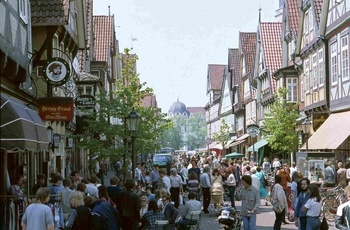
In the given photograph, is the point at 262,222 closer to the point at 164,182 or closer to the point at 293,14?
the point at 164,182

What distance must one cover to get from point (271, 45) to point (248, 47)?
14238 millimetres

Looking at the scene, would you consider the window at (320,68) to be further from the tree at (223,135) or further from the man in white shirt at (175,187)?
the tree at (223,135)

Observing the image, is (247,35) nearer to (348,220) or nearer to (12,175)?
(12,175)

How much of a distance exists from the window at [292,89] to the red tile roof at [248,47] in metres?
22.5

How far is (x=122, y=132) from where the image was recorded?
30.9m

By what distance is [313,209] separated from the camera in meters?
14.5

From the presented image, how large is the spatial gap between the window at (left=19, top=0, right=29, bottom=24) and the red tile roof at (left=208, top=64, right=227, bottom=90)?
312ft

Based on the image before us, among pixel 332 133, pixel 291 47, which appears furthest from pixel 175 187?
pixel 291 47

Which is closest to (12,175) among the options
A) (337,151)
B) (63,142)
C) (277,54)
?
(63,142)

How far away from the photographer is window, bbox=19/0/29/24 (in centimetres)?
1897

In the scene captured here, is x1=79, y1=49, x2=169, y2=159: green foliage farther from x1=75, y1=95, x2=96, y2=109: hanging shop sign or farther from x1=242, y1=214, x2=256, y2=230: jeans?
x1=242, y1=214, x2=256, y2=230: jeans

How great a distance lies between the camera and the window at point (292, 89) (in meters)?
47.9

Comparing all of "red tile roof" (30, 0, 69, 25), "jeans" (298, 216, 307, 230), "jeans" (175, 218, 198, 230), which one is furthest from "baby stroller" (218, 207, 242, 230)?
"red tile roof" (30, 0, 69, 25)

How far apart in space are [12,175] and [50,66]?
3.17 metres
